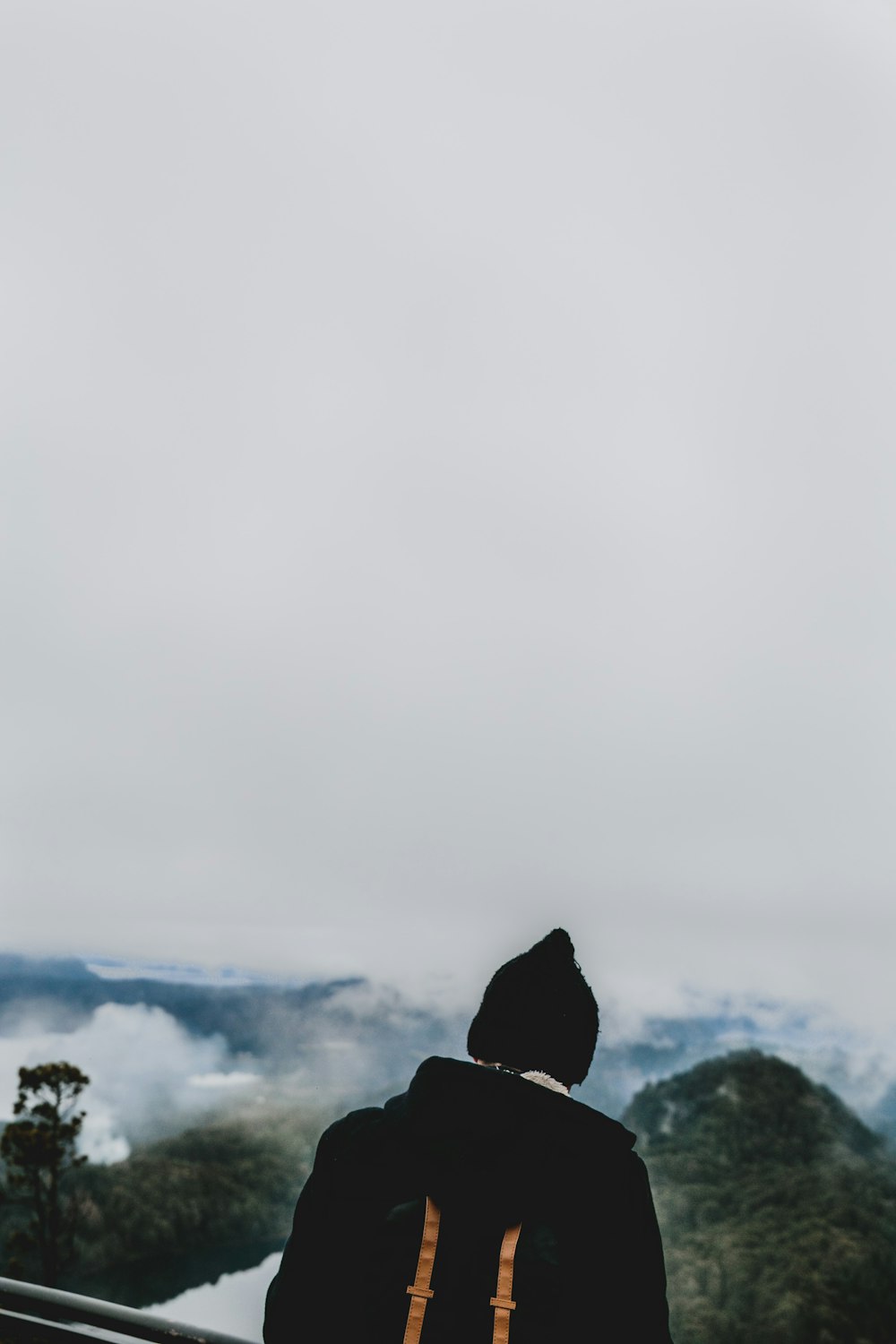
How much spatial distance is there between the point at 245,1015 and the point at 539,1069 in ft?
133

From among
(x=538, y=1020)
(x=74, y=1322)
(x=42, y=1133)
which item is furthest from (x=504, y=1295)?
(x=42, y=1133)

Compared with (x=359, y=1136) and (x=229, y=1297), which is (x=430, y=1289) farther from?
(x=229, y=1297)

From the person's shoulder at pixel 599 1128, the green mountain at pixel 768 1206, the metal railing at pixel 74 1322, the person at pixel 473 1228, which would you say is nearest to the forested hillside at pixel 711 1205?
the green mountain at pixel 768 1206

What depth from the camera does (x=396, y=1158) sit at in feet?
4.28

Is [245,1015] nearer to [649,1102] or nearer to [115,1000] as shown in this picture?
[115,1000]

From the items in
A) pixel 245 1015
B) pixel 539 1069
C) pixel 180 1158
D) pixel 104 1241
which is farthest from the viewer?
pixel 245 1015

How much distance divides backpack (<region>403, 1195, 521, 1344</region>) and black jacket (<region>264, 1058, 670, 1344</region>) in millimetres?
11

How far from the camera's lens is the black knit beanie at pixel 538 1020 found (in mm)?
1564

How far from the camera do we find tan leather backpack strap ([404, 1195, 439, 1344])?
3.87 ft

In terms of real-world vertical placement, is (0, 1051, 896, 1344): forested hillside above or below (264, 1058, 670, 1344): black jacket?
below

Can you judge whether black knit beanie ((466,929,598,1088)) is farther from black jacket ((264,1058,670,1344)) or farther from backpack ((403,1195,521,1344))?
backpack ((403,1195,521,1344))

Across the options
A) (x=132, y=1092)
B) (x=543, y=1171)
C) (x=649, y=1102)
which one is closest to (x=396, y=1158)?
(x=543, y=1171)

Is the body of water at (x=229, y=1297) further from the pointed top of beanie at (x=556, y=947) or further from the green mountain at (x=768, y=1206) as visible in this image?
the pointed top of beanie at (x=556, y=947)

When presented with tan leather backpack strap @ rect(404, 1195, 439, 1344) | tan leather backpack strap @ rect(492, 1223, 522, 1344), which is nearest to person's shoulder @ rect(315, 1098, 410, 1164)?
tan leather backpack strap @ rect(404, 1195, 439, 1344)
